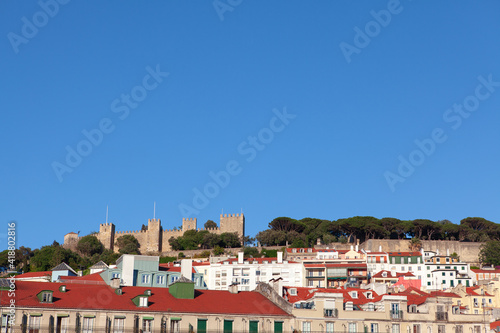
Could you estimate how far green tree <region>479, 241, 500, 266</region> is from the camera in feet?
326

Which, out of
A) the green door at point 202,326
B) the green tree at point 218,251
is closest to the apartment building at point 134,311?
the green door at point 202,326

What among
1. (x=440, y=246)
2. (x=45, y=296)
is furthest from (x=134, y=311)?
(x=440, y=246)

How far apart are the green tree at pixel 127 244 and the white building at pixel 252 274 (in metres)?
45.3

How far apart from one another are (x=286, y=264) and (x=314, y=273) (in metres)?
3.23

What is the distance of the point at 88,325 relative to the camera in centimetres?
3691

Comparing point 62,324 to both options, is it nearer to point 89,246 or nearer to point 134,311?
point 134,311

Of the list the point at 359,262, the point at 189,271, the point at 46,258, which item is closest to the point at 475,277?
the point at 359,262

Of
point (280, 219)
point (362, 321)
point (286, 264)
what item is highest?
point (280, 219)

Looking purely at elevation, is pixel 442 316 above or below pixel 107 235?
below

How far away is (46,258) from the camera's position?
99062 millimetres

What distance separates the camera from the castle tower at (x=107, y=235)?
132 metres

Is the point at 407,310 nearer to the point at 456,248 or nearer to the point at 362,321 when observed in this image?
the point at 362,321

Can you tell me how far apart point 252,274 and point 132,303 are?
40.4m

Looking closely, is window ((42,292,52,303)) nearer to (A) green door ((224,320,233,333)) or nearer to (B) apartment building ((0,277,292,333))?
(B) apartment building ((0,277,292,333))
